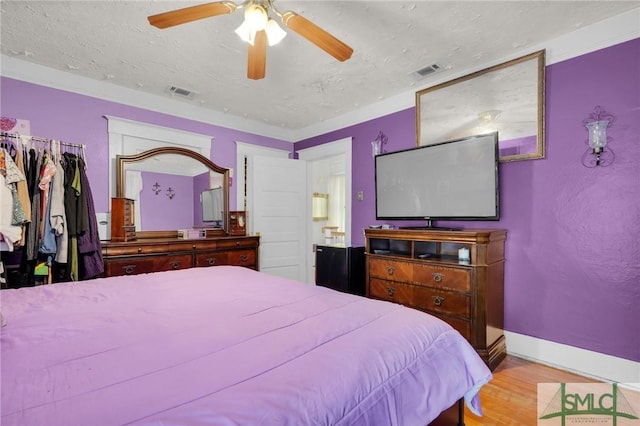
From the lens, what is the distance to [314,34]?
167 centimetres

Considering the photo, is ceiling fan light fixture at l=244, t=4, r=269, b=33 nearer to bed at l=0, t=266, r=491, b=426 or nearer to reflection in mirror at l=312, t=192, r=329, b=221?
bed at l=0, t=266, r=491, b=426

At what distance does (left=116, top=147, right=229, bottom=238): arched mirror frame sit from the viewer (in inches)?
125

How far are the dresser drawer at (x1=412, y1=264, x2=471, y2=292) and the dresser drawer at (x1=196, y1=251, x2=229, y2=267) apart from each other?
205 cm

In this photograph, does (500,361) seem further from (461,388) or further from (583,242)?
(461,388)

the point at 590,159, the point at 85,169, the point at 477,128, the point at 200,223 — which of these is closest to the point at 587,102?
the point at 590,159

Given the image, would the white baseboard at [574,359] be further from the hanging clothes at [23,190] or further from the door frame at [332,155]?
the hanging clothes at [23,190]

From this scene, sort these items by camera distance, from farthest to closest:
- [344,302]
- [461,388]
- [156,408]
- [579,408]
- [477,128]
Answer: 1. [477,128]
2. [579,408]
3. [344,302]
4. [461,388]
5. [156,408]

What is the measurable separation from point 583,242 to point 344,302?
1994mm

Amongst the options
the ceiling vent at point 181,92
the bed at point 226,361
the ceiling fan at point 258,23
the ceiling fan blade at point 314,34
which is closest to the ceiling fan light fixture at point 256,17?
the ceiling fan at point 258,23

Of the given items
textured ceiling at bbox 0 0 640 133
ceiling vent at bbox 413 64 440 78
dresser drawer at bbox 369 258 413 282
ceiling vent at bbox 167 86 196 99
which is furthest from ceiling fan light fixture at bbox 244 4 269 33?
dresser drawer at bbox 369 258 413 282

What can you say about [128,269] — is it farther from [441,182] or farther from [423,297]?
[441,182]

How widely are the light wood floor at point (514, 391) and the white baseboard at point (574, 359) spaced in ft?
0.18

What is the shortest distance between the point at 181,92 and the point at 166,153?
0.70 m

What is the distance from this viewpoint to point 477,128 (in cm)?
274
